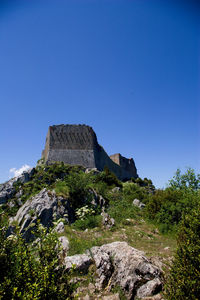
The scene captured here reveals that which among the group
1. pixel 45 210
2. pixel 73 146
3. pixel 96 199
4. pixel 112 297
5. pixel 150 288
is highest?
pixel 73 146

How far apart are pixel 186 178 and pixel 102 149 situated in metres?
17.3

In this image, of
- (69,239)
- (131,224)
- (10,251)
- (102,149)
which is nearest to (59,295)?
(10,251)

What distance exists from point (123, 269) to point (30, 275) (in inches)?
131

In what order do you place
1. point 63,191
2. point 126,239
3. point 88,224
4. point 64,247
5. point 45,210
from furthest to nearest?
point 63,191 < point 45,210 < point 88,224 < point 126,239 < point 64,247

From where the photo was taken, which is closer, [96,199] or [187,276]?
[187,276]

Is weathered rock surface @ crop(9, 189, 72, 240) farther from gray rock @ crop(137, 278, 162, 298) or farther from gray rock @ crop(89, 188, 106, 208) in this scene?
gray rock @ crop(137, 278, 162, 298)

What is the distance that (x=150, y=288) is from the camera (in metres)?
4.31

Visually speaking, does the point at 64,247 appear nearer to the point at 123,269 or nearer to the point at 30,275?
the point at 123,269

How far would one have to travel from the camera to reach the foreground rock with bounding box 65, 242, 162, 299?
4.46 metres

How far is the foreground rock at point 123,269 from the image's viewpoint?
4.46 m

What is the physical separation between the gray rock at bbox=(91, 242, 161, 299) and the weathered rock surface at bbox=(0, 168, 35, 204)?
574 inches

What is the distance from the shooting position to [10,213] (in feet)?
48.1

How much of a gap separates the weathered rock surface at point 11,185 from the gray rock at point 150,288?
1635 centimetres

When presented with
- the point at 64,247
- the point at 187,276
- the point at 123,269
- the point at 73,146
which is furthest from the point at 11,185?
the point at 187,276
